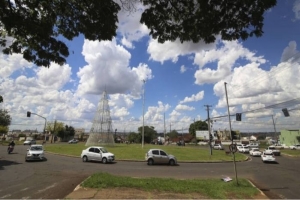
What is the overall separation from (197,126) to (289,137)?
3922cm

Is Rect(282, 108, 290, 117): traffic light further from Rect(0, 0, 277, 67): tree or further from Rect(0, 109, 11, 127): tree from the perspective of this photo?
Rect(0, 109, 11, 127): tree

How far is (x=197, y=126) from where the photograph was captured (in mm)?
123625

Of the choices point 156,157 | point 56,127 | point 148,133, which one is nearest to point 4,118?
point 56,127

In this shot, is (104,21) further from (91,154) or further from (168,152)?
(168,152)

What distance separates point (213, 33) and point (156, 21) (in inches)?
62.7

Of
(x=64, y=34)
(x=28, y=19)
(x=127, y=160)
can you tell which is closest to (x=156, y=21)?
(x=64, y=34)

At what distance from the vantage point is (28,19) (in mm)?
7719

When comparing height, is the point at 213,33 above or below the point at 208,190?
above

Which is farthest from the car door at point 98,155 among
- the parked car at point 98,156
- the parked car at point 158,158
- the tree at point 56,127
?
the tree at point 56,127

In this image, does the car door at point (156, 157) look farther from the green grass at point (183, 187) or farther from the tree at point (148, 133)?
the tree at point (148, 133)

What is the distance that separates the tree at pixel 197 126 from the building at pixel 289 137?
32.0 meters

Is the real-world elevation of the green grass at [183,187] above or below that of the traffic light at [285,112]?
below

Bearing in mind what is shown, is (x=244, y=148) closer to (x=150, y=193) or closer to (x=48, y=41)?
(x=150, y=193)

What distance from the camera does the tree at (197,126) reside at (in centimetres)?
12233
